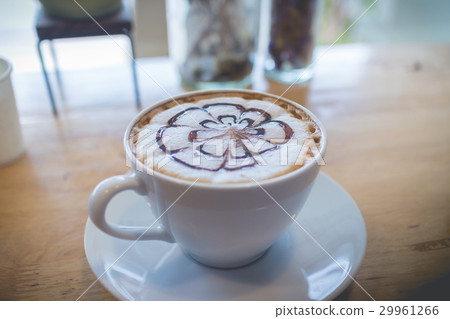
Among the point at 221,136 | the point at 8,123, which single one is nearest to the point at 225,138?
the point at 221,136

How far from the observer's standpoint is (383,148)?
729 mm

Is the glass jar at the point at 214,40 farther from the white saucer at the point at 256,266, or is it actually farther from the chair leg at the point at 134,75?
the white saucer at the point at 256,266

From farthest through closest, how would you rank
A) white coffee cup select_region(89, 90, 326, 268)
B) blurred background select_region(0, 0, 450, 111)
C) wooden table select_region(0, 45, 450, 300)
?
blurred background select_region(0, 0, 450, 111)
wooden table select_region(0, 45, 450, 300)
white coffee cup select_region(89, 90, 326, 268)

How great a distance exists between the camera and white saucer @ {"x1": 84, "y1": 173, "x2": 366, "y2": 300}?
0.41 metres

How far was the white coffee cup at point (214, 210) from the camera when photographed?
0.38 meters

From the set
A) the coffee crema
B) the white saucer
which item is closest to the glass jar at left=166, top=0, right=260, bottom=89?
the coffee crema

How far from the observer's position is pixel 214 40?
858 millimetres

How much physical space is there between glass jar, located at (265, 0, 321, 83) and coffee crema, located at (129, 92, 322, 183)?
410 mm

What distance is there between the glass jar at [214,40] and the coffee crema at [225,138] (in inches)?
14.0

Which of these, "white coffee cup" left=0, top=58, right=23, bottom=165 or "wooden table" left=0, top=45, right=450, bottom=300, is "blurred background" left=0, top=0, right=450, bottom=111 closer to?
"wooden table" left=0, top=45, right=450, bottom=300

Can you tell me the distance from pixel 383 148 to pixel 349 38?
1.37 meters

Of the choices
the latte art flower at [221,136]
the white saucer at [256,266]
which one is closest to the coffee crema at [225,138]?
the latte art flower at [221,136]

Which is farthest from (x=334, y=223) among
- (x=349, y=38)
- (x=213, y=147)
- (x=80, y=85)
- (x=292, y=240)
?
(x=349, y=38)
